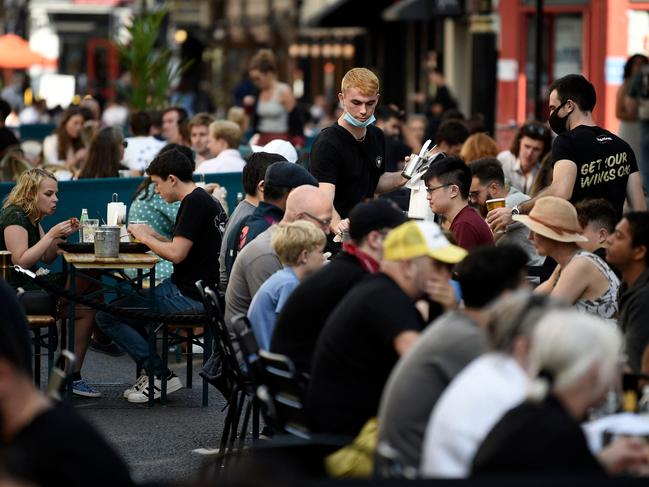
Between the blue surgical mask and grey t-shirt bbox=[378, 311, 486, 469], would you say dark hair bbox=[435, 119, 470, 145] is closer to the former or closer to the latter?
the blue surgical mask

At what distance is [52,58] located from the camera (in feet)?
164

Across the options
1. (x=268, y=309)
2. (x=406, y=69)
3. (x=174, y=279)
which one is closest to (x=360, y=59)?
(x=406, y=69)

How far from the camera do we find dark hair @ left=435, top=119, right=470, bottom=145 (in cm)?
1432

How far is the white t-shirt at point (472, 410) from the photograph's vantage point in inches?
188

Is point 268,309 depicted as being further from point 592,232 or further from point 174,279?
point 174,279

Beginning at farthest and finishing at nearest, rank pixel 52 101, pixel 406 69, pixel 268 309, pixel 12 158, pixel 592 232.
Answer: pixel 406 69 → pixel 52 101 → pixel 12 158 → pixel 592 232 → pixel 268 309

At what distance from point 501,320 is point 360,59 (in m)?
43.2

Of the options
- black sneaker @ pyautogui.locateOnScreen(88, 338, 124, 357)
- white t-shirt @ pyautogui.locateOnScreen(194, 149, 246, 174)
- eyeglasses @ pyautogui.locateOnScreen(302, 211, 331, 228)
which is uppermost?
eyeglasses @ pyautogui.locateOnScreen(302, 211, 331, 228)

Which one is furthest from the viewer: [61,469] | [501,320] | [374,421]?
[374,421]

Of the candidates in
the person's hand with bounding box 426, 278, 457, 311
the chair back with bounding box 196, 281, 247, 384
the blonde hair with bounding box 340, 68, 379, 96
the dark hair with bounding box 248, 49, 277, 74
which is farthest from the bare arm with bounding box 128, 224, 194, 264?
the dark hair with bounding box 248, 49, 277, 74

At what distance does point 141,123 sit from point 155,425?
8.35 metres

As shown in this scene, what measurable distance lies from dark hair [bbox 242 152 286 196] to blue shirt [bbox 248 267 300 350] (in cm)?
235

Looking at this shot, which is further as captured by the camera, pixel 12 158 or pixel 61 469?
pixel 12 158

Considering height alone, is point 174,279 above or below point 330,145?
below
